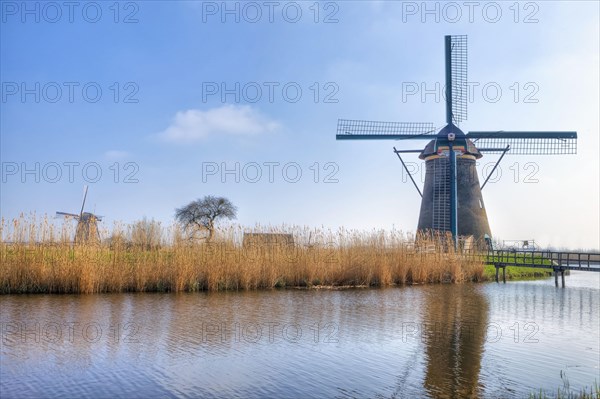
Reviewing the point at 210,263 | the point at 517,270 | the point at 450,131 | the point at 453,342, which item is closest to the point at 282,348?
the point at 453,342

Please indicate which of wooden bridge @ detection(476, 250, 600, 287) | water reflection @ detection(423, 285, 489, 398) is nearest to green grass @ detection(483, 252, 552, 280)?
wooden bridge @ detection(476, 250, 600, 287)

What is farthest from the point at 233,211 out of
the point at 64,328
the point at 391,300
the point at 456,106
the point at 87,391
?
the point at 87,391

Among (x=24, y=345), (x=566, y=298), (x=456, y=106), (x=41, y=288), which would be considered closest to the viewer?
(x=24, y=345)

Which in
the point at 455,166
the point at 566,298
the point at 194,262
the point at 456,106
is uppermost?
the point at 456,106

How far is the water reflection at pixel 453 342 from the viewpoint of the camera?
17.4 ft

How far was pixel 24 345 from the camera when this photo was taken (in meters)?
6.30

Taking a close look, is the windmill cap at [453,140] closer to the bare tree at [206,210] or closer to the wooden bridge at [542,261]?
the wooden bridge at [542,261]

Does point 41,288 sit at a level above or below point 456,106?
below

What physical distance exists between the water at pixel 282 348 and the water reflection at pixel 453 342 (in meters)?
0.02

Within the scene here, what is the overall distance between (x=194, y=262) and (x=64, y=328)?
18.2 feet

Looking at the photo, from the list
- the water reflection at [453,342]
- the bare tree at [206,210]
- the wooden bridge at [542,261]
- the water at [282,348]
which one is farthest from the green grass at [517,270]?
the bare tree at [206,210]

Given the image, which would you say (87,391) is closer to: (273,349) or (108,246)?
(273,349)

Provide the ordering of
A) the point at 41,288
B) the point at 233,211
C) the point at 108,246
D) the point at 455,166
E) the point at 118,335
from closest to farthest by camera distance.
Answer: the point at 118,335
the point at 41,288
the point at 108,246
the point at 455,166
the point at 233,211

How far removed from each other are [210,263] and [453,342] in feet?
22.9
